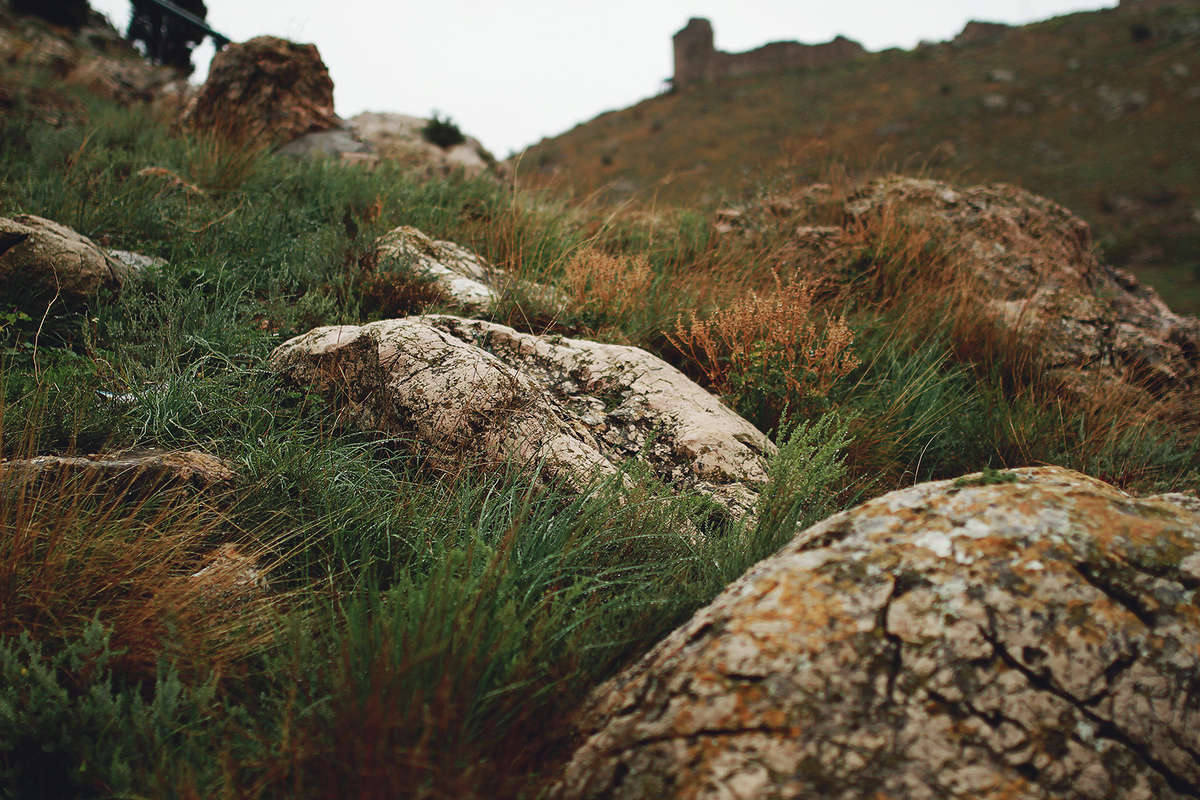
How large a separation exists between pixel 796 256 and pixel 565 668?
14.1 ft

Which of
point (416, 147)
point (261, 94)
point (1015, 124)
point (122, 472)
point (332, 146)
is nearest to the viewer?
point (122, 472)

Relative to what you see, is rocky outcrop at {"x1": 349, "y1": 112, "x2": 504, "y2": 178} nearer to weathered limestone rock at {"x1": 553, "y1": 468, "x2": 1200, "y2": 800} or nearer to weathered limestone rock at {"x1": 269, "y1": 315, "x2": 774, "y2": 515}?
weathered limestone rock at {"x1": 269, "y1": 315, "x2": 774, "y2": 515}

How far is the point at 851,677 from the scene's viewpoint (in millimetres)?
1018

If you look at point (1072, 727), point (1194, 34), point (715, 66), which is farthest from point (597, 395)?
point (715, 66)

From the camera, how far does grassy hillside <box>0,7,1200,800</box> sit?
3.74ft

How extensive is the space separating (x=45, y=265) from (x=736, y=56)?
50.2 m

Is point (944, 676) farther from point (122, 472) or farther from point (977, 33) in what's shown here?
point (977, 33)

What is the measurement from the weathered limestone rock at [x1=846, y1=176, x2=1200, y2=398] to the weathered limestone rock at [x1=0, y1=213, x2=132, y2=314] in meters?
5.46

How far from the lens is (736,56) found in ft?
144

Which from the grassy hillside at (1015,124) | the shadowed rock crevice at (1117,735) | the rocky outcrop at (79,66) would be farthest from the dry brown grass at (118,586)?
the grassy hillside at (1015,124)

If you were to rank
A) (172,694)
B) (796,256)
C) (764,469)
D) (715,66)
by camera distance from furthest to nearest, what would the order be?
(715,66), (796,256), (764,469), (172,694)

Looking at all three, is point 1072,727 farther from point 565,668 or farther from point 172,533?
point 172,533

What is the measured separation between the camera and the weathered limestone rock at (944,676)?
3.05 ft

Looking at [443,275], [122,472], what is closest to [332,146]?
[443,275]
